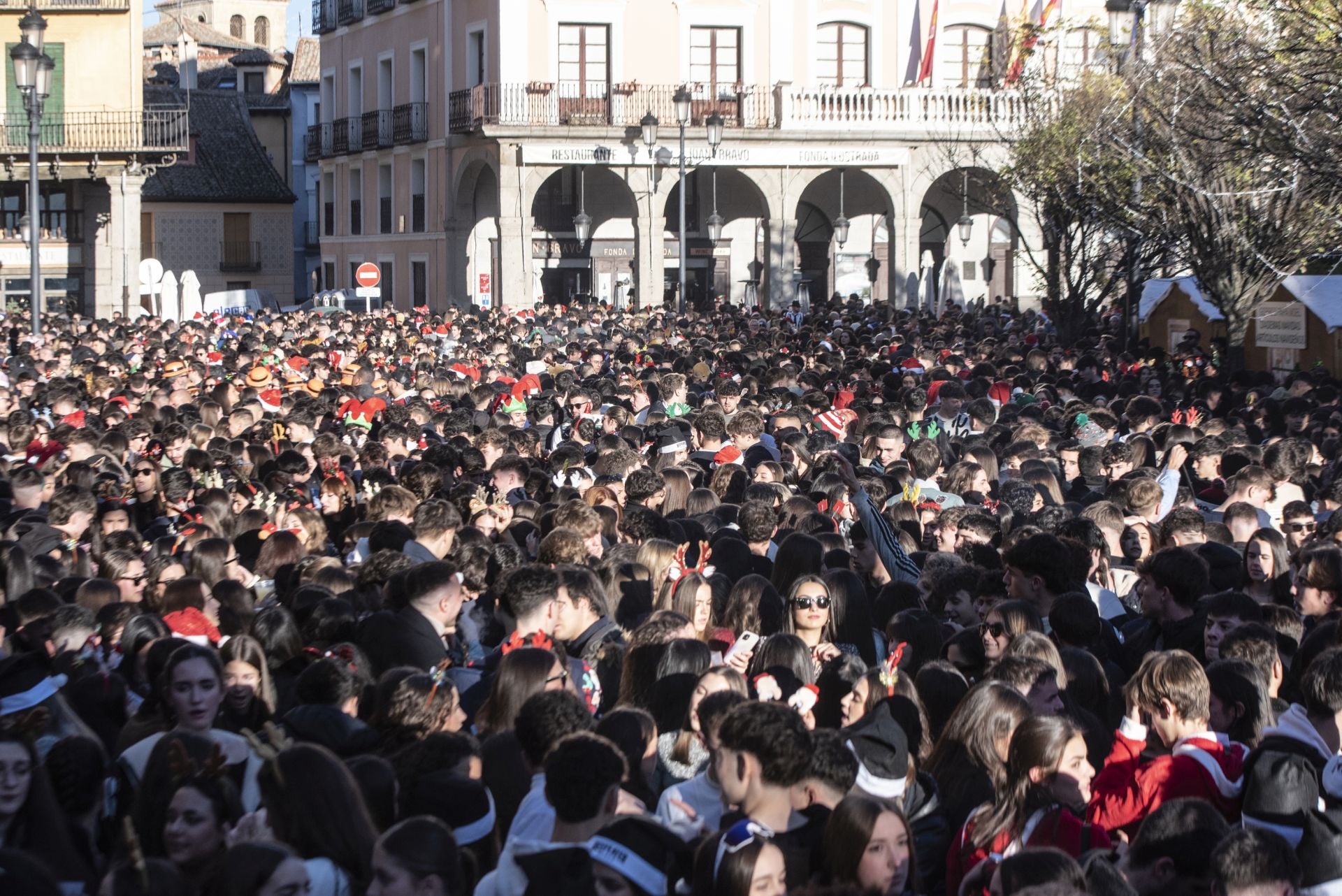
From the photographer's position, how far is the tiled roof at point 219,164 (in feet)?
179

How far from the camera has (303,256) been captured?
59.7 m

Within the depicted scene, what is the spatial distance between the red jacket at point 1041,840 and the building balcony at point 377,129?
41009mm

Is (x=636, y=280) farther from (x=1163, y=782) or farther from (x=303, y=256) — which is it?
(x=1163, y=782)

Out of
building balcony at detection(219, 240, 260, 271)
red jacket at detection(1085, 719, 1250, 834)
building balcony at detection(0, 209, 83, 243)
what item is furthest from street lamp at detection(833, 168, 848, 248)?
red jacket at detection(1085, 719, 1250, 834)

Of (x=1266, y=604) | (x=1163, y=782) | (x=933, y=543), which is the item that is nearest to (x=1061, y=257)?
(x=933, y=543)

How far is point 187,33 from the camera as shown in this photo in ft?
226

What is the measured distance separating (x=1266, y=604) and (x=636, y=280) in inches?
1237

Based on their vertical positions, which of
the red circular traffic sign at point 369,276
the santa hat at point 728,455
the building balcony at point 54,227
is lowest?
the santa hat at point 728,455

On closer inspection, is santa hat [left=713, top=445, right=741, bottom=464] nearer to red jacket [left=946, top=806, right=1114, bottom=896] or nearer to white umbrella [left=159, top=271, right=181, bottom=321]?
red jacket [left=946, top=806, right=1114, bottom=896]

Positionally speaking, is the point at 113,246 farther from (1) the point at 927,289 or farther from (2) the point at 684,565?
(2) the point at 684,565

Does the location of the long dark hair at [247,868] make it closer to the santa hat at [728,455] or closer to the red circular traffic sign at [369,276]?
the santa hat at [728,455]

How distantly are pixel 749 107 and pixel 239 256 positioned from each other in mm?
23808

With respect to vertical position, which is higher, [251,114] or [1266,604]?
[251,114]

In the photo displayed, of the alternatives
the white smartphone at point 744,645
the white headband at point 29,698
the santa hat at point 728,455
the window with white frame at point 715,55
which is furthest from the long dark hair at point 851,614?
the window with white frame at point 715,55
